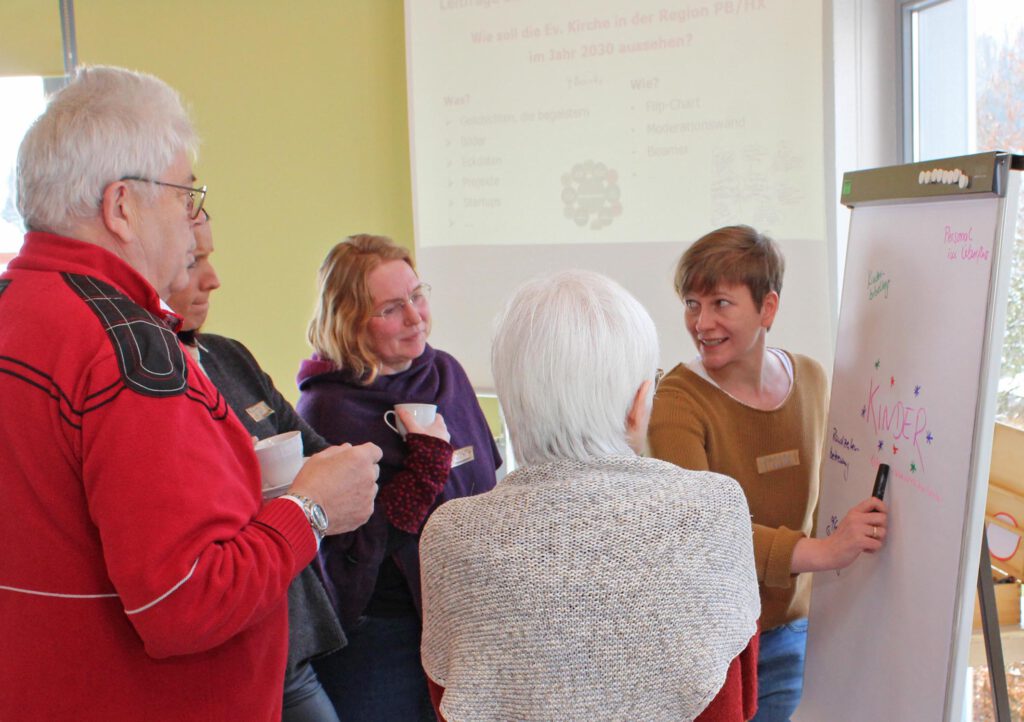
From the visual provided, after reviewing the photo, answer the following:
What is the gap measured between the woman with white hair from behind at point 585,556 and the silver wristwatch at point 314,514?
0.64 ft

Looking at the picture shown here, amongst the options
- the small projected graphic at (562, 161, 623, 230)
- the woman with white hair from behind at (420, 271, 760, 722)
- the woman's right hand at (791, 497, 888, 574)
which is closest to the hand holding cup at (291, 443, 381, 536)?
the woman with white hair from behind at (420, 271, 760, 722)

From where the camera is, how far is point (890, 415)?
1675mm

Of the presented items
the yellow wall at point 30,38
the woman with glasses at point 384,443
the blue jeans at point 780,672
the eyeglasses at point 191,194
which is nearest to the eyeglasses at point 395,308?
the woman with glasses at point 384,443

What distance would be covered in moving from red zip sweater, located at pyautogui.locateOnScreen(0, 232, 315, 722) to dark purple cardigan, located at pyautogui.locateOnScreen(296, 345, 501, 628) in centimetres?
65

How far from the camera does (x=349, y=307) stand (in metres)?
2.16

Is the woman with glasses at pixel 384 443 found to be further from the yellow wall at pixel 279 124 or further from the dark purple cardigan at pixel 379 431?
the yellow wall at pixel 279 124

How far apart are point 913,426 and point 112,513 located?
1.26 meters

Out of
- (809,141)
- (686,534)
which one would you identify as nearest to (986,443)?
(686,534)

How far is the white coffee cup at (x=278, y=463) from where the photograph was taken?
4.92 feet

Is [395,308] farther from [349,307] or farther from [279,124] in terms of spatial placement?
[279,124]

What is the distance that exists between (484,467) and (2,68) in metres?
3.11

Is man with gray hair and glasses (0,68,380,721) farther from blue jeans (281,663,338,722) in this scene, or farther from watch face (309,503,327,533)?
blue jeans (281,663,338,722)

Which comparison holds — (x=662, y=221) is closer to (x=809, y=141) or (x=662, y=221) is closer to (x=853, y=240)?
(x=809, y=141)

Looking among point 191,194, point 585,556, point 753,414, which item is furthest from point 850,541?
point 191,194
